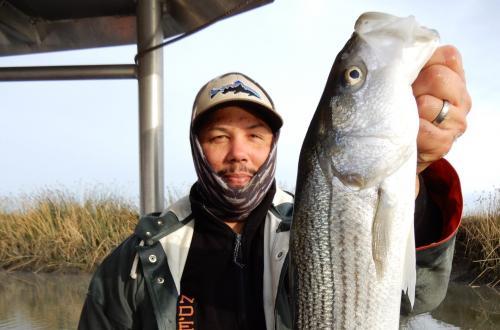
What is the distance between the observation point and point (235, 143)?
2482 millimetres

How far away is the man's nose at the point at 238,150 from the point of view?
2467 mm

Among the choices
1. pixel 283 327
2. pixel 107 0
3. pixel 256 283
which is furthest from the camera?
pixel 107 0

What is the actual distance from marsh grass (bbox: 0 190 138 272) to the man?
6941 mm

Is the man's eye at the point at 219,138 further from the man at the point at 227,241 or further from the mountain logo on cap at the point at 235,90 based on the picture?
the mountain logo on cap at the point at 235,90

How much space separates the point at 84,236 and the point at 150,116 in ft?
22.1

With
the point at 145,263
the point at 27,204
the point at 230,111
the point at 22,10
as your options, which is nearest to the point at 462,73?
the point at 230,111

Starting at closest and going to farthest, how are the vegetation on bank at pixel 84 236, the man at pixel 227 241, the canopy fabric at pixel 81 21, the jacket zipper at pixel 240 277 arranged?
the man at pixel 227 241 < the jacket zipper at pixel 240 277 < the canopy fabric at pixel 81 21 < the vegetation on bank at pixel 84 236

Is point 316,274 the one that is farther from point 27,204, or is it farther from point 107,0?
point 27,204

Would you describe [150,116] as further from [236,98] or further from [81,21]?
[81,21]

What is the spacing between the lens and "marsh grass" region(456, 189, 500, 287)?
810 centimetres

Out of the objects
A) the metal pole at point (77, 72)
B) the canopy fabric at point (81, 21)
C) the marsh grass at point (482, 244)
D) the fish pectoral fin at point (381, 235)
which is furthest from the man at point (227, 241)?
the marsh grass at point (482, 244)

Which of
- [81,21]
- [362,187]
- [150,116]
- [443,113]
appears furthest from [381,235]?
[81,21]

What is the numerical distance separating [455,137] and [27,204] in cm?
1043

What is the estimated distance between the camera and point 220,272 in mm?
2428
